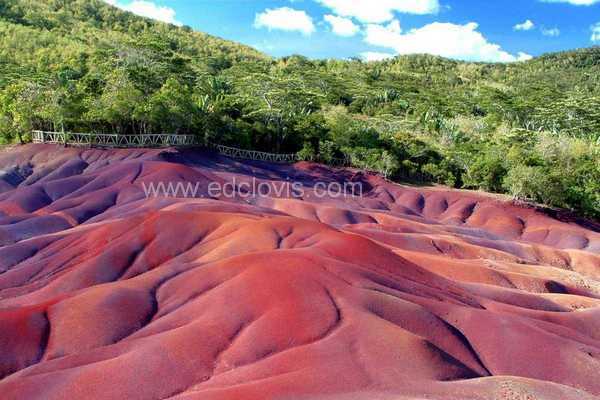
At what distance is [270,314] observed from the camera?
19422 mm

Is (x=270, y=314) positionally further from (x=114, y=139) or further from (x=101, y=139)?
(x=101, y=139)

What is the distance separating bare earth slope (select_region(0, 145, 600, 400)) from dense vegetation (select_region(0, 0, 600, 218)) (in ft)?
67.7

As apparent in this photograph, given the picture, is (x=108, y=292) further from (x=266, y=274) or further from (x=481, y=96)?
(x=481, y=96)

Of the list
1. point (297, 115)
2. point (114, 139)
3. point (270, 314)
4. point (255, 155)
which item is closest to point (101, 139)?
point (114, 139)

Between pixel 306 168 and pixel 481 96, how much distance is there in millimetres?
50039

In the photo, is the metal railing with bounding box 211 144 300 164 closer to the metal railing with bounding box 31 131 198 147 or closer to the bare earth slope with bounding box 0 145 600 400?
the metal railing with bounding box 31 131 198 147

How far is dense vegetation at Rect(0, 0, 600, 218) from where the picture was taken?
179 feet

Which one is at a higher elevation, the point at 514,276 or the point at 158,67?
the point at 158,67

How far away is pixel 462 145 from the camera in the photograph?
68438mm

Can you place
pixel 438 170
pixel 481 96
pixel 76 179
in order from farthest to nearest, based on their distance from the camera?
pixel 481 96 < pixel 438 170 < pixel 76 179

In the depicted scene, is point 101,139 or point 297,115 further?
point 297,115

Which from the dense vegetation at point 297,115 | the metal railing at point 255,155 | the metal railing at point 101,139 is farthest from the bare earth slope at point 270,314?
the metal railing at point 255,155

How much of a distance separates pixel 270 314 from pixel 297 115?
181ft

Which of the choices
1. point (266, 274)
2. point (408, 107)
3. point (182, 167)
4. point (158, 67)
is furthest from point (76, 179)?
point (408, 107)
